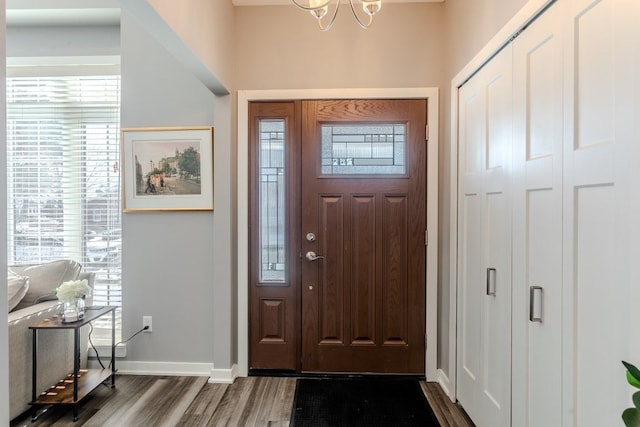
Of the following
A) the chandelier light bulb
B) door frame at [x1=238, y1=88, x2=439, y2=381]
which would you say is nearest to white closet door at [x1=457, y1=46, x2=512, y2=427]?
door frame at [x1=238, y1=88, x2=439, y2=381]

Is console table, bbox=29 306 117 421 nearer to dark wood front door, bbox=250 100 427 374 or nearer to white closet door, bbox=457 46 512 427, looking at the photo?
dark wood front door, bbox=250 100 427 374

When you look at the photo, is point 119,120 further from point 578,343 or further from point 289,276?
point 578,343

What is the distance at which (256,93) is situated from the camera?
2.50 meters

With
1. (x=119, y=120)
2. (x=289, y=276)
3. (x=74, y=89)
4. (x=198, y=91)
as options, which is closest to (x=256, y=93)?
(x=198, y=91)

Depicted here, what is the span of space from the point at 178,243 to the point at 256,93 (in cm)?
130

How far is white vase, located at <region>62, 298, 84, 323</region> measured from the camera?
2094 millimetres

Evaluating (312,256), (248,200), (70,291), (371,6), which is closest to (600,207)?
(371,6)

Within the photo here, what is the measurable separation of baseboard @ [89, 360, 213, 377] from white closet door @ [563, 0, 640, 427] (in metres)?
2.34

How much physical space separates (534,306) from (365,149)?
1.53 metres

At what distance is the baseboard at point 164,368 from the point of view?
2.57m

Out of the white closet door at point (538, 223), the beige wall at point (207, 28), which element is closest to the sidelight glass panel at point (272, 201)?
the beige wall at point (207, 28)

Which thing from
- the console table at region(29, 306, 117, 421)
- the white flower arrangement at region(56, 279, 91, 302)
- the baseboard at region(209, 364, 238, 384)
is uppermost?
the white flower arrangement at region(56, 279, 91, 302)

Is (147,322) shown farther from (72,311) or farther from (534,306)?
(534,306)

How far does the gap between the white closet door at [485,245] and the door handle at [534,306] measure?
0.21 metres
